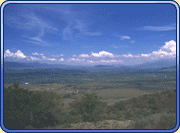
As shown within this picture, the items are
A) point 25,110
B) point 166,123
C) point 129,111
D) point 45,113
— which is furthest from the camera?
point 129,111

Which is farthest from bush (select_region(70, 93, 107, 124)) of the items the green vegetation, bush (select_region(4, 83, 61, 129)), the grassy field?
bush (select_region(4, 83, 61, 129))

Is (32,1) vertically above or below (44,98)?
above

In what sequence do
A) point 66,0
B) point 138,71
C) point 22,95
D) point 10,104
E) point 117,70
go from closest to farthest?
point 66,0
point 10,104
point 22,95
point 138,71
point 117,70

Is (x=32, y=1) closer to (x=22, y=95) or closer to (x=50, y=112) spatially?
(x=22, y=95)

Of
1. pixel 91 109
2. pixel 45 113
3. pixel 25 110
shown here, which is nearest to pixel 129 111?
pixel 91 109

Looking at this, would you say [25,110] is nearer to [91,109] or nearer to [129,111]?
[91,109]

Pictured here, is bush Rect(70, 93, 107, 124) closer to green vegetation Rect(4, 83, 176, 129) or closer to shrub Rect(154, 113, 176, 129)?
green vegetation Rect(4, 83, 176, 129)

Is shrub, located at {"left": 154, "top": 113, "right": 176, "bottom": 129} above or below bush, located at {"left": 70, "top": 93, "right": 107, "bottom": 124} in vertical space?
above

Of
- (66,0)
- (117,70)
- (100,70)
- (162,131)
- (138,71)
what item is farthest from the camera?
(100,70)

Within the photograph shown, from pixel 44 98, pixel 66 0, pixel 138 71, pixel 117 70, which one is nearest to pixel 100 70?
pixel 117 70
